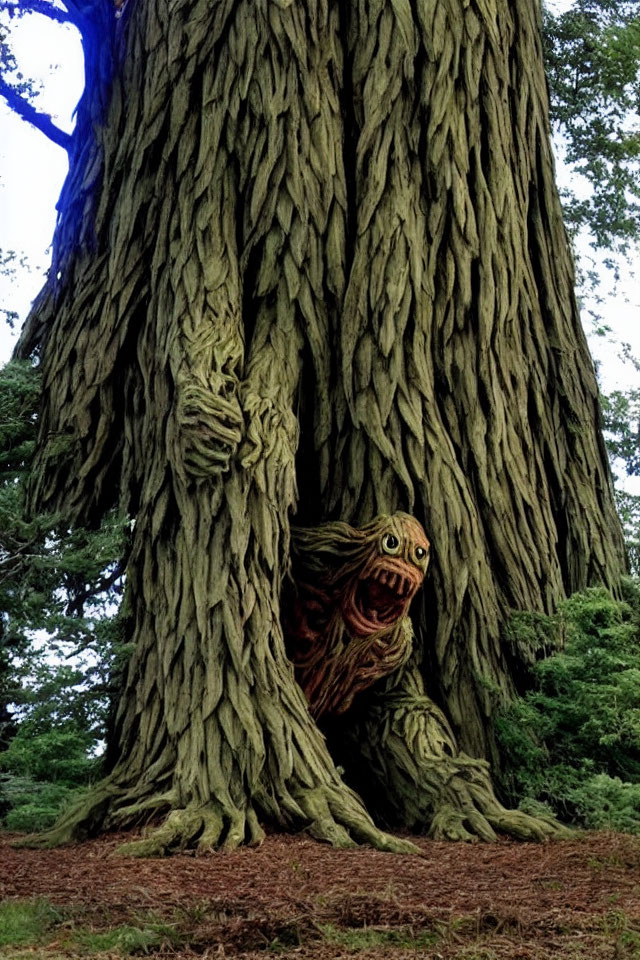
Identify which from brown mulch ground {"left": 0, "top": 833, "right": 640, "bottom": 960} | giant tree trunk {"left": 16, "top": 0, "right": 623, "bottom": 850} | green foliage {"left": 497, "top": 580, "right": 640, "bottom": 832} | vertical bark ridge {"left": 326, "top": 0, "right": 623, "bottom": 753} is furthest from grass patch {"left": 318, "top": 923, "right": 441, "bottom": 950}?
vertical bark ridge {"left": 326, "top": 0, "right": 623, "bottom": 753}

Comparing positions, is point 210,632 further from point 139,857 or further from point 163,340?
point 163,340

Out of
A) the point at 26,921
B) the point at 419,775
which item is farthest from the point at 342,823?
the point at 26,921

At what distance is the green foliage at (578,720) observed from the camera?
8.20 m

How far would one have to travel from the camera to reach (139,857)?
613 centimetres

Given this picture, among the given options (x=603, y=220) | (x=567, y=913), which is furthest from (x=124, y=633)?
(x=603, y=220)

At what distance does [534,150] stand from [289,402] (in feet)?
11.3

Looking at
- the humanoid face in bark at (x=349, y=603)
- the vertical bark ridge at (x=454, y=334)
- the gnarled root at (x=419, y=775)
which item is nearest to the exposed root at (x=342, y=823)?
the gnarled root at (x=419, y=775)

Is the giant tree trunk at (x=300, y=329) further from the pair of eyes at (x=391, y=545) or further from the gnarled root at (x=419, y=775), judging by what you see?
the pair of eyes at (x=391, y=545)

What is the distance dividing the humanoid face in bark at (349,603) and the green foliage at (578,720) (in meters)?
1.07

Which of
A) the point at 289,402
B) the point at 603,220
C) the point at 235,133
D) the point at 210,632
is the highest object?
the point at 603,220

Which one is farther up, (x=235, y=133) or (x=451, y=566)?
(x=235, y=133)

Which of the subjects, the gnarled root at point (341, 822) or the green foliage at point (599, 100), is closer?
the gnarled root at point (341, 822)

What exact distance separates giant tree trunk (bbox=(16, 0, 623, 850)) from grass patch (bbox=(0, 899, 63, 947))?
2517 mm

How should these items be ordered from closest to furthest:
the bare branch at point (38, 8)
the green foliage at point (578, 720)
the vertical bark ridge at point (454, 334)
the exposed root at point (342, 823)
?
the exposed root at point (342, 823)
the green foliage at point (578, 720)
the vertical bark ridge at point (454, 334)
the bare branch at point (38, 8)
